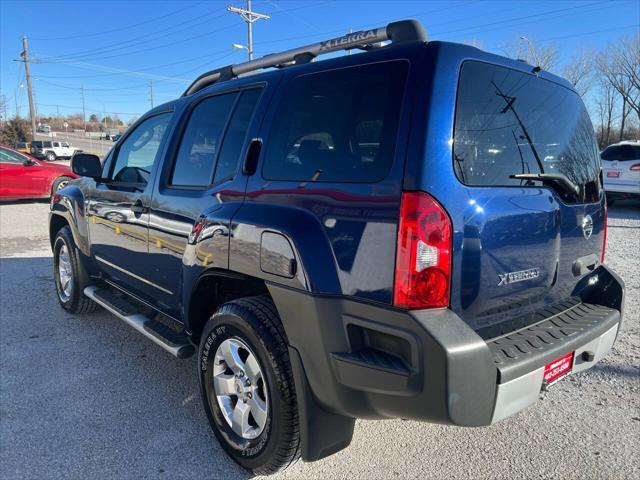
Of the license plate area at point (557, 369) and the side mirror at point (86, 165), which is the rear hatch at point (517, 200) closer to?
the license plate area at point (557, 369)

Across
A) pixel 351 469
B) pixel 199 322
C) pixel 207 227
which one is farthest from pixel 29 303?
pixel 351 469

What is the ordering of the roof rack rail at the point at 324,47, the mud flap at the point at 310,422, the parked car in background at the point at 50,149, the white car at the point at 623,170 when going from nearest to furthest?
1. the mud flap at the point at 310,422
2. the roof rack rail at the point at 324,47
3. the white car at the point at 623,170
4. the parked car in background at the point at 50,149

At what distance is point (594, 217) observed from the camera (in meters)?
2.75

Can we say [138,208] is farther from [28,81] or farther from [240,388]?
[28,81]

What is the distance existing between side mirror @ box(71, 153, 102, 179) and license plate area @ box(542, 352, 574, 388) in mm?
3618

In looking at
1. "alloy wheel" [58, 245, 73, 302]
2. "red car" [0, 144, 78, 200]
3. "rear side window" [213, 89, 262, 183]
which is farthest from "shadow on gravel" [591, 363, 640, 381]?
"red car" [0, 144, 78, 200]

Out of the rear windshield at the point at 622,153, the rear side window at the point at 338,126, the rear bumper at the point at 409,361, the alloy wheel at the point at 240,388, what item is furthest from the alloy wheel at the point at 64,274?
the rear windshield at the point at 622,153

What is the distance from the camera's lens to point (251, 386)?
2.46m

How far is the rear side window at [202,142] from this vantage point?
299cm

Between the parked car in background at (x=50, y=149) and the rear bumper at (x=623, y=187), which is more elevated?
the parked car in background at (x=50, y=149)

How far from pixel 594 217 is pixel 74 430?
324 cm

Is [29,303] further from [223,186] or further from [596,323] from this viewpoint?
[596,323]

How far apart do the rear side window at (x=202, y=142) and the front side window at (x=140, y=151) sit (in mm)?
329

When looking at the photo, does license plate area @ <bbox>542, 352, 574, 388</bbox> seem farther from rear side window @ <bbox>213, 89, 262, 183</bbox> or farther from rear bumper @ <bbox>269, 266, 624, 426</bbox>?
rear side window @ <bbox>213, 89, 262, 183</bbox>
